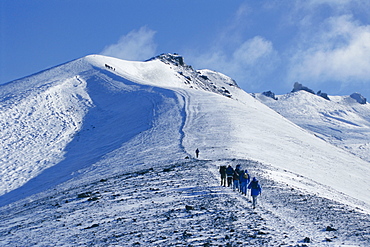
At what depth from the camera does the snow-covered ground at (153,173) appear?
15195 mm

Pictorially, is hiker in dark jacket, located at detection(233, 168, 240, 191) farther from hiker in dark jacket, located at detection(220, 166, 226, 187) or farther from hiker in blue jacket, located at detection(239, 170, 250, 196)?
hiker in dark jacket, located at detection(220, 166, 226, 187)

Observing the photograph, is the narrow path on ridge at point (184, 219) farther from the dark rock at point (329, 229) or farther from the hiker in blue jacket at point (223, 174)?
the hiker in blue jacket at point (223, 174)

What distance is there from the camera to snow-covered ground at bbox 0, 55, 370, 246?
15.2 m

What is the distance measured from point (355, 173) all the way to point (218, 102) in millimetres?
28816

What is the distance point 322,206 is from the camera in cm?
1855

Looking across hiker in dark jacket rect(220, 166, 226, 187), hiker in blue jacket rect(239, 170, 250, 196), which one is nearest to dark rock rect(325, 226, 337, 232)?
hiker in blue jacket rect(239, 170, 250, 196)

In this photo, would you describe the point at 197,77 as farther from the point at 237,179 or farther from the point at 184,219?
the point at 184,219

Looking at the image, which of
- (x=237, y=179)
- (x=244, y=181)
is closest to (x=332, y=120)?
(x=237, y=179)

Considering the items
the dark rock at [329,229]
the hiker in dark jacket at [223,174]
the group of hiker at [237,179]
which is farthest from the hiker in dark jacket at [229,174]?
the dark rock at [329,229]

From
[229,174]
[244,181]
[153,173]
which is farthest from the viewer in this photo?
[153,173]

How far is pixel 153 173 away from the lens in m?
27.3

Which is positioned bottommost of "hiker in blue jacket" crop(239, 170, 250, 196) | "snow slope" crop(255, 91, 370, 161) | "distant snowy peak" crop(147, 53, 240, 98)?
"hiker in blue jacket" crop(239, 170, 250, 196)

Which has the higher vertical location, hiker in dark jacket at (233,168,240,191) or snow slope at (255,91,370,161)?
snow slope at (255,91,370,161)

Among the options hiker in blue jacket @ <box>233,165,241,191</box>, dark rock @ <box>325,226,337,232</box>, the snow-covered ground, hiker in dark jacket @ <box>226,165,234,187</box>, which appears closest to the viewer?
dark rock @ <box>325,226,337,232</box>
